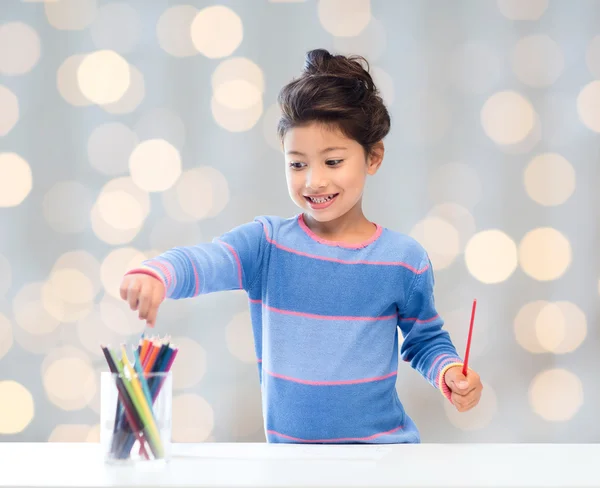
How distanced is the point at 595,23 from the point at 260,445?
1.23 metres

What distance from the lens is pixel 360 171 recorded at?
998 mm

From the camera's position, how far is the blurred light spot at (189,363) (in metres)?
1.51

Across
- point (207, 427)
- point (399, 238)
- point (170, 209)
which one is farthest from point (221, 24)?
point (207, 427)

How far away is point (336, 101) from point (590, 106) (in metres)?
0.79

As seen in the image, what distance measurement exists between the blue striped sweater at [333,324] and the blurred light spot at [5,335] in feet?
2.44

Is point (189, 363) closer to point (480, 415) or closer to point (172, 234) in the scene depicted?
point (172, 234)

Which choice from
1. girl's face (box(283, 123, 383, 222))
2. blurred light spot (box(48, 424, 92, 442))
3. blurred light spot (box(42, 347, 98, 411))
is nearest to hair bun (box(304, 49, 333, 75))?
girl's face (box(283, 123, 383, 222))

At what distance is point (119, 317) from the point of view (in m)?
1.50

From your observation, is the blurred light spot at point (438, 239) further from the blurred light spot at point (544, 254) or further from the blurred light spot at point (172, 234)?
the blurred light spot at point (172, 234)

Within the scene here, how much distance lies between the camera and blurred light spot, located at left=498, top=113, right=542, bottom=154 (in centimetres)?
152

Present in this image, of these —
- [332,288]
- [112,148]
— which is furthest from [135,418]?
[112,148]

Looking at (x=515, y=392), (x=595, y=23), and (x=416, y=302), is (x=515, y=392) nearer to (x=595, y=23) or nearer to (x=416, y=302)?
(x=416, y=302)

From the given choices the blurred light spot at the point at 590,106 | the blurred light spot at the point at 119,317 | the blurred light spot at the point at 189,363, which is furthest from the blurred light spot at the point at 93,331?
the blurred light spot at the point at 590,106

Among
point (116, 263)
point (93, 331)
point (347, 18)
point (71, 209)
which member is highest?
point (347, 18)
